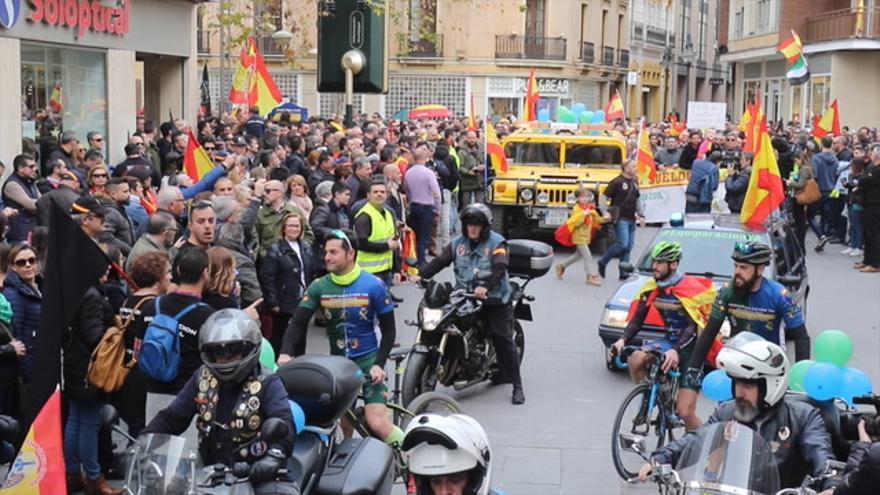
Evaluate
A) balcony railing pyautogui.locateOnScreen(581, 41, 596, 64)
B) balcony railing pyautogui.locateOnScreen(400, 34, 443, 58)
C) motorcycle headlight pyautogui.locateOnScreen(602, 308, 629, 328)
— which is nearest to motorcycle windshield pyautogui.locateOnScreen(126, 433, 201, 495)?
motorcycle headlight pyautogui.locateOnScreen(602, 308, 629, 328)

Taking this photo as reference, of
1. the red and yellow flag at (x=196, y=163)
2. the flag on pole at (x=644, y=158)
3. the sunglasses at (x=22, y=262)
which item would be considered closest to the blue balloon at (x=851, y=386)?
the sunglasses at (x=22, y=262)

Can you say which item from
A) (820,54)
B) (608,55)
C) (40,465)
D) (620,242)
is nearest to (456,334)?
(40,465)

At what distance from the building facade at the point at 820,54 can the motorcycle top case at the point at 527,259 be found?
28.2 m

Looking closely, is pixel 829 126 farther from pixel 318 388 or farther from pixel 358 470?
pixel 358 470

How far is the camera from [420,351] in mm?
9344

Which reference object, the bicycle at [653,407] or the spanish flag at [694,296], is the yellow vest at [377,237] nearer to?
the spanish flag at [694,296]

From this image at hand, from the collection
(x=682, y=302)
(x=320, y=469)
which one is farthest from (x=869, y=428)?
(x=682, y=302)

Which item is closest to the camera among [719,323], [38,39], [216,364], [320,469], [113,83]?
[216,364]

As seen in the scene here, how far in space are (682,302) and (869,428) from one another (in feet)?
11.2

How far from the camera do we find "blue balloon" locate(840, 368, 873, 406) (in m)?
6.09

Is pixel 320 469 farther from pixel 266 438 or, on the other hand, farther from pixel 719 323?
pixel 719 323

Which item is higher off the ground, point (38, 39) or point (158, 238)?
point (38, 39)

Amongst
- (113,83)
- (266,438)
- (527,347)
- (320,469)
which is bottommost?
(527,347)

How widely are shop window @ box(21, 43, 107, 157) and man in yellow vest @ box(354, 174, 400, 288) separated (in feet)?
20.0
